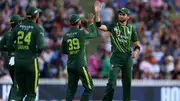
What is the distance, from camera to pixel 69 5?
83.7ft

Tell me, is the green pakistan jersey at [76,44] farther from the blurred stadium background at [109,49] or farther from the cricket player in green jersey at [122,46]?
the blurred stadium background at [109,49]

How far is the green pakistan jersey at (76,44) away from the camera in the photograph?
14992 mm

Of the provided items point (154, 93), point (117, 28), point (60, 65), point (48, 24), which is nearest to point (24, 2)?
point (48, 24)

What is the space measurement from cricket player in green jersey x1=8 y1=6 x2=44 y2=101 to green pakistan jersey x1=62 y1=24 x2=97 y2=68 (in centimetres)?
154

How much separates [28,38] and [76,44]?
177 centimetres

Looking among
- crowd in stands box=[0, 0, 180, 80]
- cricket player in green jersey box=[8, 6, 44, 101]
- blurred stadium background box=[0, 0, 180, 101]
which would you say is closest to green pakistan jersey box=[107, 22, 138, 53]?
cricket player in green jersey box=[8, 6, 44, 101]

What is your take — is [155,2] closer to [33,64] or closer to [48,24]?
[48,24]

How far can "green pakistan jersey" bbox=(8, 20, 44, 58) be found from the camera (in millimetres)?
13492

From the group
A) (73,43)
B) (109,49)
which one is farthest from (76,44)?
(109,49)

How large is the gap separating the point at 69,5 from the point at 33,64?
39.8 feet

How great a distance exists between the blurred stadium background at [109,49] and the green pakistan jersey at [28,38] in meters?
6.28

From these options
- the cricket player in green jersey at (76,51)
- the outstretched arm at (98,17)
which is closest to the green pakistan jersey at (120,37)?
the outstretched arm at (98,17)

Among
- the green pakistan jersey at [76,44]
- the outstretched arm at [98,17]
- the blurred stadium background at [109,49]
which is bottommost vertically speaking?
the blurred stadium background at [109,49]

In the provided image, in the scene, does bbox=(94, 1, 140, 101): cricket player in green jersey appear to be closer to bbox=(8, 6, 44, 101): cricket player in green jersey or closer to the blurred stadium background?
bbox=(8, 6, 44, 101): cricket player in green jersey
